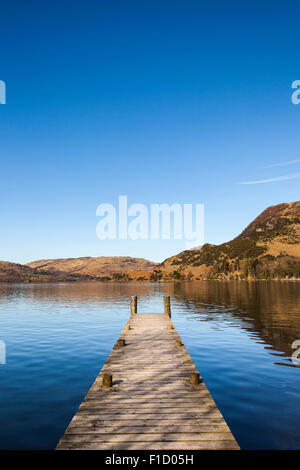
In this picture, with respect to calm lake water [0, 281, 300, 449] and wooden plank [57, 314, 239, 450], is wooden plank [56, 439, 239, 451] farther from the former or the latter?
calm lake water [0, 281, 300, 449]

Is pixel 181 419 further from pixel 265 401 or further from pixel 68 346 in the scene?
pixel 68 346

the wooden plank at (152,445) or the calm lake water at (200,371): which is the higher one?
the wooden plank at (152,445)

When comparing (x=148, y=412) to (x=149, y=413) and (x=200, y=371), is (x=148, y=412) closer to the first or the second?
(x=149, y=413)

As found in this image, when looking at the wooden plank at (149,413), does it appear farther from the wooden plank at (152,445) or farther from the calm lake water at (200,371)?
the calm lake water at (200,371)

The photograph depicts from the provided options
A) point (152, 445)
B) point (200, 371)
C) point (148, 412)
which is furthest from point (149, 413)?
point (200, 371)

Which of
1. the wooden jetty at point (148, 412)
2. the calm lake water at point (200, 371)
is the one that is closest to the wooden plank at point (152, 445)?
the wooden jetty at point (148, 412)

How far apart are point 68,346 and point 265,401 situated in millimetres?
18861

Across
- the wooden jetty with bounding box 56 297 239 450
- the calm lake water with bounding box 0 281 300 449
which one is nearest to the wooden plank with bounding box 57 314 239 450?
the wooden jetty with bounding box 56 297 239 450

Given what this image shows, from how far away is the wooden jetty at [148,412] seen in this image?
8781mm

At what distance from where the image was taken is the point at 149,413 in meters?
10.7

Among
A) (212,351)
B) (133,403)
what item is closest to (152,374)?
(133,403)

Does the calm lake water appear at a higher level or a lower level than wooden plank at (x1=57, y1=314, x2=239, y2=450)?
lower

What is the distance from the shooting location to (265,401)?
1548cm

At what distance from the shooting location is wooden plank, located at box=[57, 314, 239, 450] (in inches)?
346
